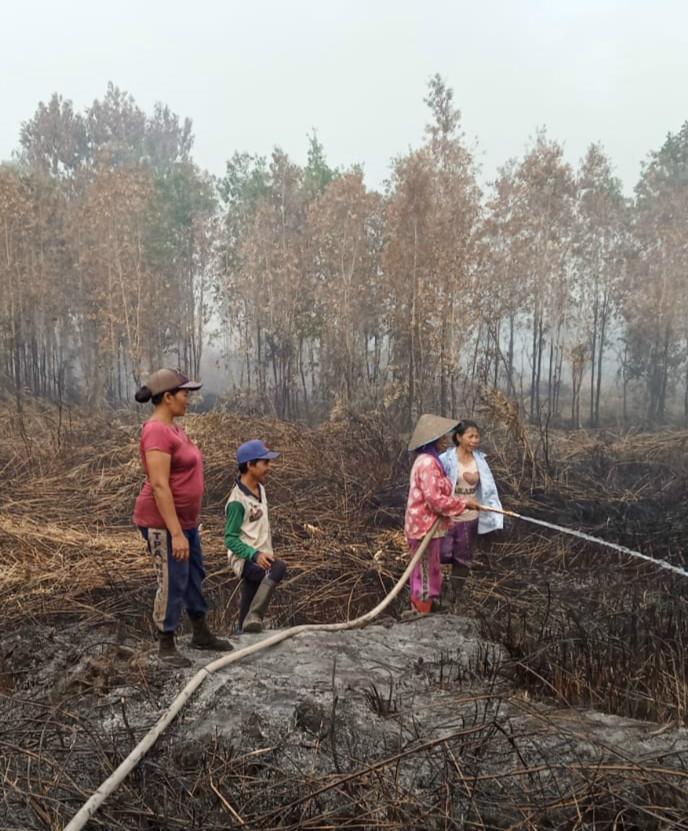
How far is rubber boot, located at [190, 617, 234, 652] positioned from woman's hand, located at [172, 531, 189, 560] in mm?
537

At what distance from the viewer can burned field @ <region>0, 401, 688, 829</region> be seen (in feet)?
7.95

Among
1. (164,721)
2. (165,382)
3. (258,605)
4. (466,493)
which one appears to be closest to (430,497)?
(466,493)

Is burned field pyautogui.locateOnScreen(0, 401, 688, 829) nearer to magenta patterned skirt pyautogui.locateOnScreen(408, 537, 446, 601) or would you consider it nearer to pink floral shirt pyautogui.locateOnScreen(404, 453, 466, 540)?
magenta patterned skirt pyautogui.locateOnScreen(408, 537, 446, 601)

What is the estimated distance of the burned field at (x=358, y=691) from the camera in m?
2.42

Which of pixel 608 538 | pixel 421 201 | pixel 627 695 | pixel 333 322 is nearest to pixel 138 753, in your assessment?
pixel 627 695

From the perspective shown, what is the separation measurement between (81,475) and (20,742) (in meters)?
6.61

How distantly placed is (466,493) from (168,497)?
232cm

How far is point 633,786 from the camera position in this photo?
2449mm

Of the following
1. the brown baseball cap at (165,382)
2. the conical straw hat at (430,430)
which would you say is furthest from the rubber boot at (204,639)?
the conical straw hat at (430,430)

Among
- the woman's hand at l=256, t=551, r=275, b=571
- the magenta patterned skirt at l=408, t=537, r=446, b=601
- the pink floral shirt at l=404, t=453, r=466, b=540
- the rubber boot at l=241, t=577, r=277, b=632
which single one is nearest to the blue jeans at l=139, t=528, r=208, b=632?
the woman's hand at l=256, t=551, r=275, b=571

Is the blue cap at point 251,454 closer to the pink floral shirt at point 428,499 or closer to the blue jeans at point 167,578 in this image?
the blue jeans at point 167,578

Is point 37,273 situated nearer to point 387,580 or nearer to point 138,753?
point 387,580

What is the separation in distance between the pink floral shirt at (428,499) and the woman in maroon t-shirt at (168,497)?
4.95ft

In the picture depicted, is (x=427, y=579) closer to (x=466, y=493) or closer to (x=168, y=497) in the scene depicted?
(x=466, y=493)
